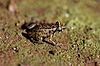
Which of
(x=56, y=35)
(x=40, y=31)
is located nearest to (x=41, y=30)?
(x=40, y=31)

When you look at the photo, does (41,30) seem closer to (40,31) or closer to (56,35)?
(40,31)

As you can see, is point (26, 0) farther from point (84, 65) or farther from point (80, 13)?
point (84, 65)

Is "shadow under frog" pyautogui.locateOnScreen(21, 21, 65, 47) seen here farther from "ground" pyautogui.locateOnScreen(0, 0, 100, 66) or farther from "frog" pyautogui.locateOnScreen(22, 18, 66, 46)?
"ground" pyautogui.locateOnScreen(0, 0, 100, 66)

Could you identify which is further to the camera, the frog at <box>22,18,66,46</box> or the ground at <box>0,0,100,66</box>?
the frog at <box>22,18,66,46</box>

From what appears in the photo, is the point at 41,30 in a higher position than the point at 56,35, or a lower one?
higher

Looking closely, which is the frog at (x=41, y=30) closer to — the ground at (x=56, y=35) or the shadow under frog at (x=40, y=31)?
the shadow under frog at (x=40, y=31)

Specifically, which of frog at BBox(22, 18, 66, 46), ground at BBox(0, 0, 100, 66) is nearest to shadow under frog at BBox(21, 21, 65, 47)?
frog at BBox(22, 18, 66, 46)

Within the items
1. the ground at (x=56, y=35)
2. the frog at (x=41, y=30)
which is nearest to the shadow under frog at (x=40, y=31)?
the frog at (x=41, y=30)
